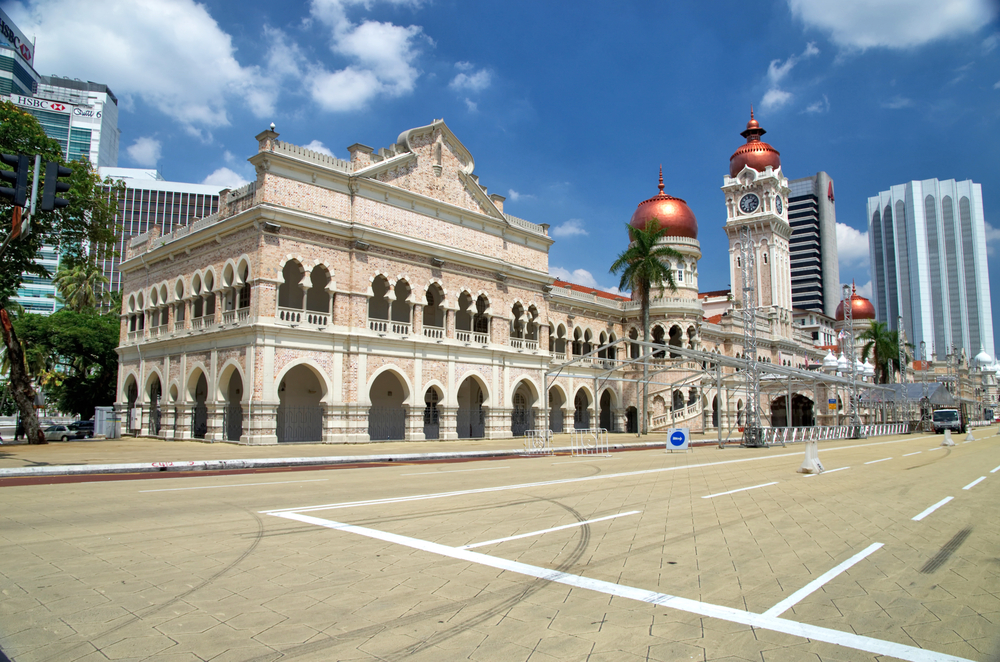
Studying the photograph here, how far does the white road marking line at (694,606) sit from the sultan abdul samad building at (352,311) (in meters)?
20.6

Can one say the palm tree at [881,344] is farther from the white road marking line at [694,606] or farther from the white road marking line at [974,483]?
the white road marking line at [694,606]

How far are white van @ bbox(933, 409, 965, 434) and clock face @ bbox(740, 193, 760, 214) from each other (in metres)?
31.7

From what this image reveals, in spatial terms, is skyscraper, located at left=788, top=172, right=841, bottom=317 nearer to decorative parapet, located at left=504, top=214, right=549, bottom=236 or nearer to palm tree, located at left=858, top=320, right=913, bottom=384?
palm tree, located at left=858, top=320, right=913, bottom=384

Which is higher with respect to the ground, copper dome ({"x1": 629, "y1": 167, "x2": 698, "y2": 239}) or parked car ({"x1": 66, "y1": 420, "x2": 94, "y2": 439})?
copper dome ({"x1": 629, "y1": 167, "x2": 698, "y2": 239})

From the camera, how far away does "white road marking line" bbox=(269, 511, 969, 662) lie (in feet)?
13.6

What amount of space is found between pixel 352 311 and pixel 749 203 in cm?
6209

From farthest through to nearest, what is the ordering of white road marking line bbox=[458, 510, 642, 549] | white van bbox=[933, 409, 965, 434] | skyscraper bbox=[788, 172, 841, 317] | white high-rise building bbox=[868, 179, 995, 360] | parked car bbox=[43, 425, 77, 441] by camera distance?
skyscraper bbox=[788, 172, 841, 317]
white high-rise building bbox=[868, 179, 995, 360]
white van bbox=[933, 409, 965, 434]
parked car bbox=[43, 425, 77, 441]
white road marking line bbox=[458, 510, 642, 549]

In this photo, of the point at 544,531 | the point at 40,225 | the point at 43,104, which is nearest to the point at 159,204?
the point at 43,104

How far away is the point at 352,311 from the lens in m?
28.3

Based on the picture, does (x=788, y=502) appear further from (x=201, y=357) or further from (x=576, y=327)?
(x=576, y=327)

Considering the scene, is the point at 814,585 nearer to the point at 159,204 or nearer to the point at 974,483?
the point at 974,483

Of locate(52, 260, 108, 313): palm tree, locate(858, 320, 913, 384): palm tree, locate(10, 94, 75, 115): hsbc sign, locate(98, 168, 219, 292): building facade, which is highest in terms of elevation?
locate(10, 94, 75, 115): hsbc sign

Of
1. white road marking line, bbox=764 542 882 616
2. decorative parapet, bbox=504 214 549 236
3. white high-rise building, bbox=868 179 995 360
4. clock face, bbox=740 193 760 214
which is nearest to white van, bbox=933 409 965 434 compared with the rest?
white high-rise building, bbox=868 179 995 360

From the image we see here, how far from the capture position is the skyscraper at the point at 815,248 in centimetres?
13462
